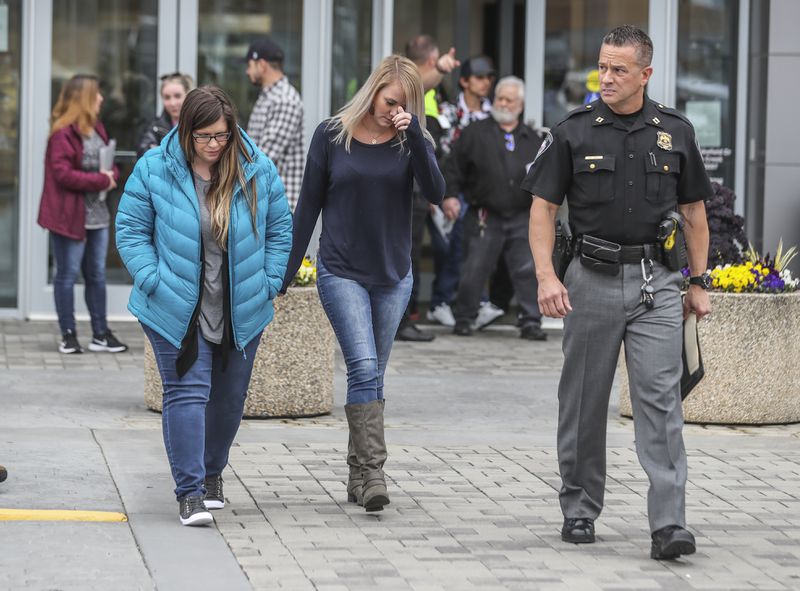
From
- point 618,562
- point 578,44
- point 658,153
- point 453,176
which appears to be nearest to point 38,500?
point 618,562

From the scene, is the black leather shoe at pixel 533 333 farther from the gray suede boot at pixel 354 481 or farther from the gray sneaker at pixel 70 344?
the gray suede boot at pixel 354 481

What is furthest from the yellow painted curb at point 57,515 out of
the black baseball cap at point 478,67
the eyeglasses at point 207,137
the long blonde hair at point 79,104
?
the black baseball cap at point 478,67

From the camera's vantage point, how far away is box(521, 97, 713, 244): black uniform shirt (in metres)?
5.73

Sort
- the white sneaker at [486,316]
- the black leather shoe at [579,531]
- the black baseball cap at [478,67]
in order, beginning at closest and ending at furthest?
the black leather shoe at [579,531], the black baseball cap at [478,67], the white sneaker at [486,316]

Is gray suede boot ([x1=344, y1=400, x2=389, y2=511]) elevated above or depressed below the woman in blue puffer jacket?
below

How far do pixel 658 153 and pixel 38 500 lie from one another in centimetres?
278

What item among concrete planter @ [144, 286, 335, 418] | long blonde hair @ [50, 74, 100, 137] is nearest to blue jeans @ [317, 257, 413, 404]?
concrete planter @ [144, 286, 335, 418]

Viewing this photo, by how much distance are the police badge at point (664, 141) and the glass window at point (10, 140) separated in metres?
8.10

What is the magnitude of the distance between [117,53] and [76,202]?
242 cm

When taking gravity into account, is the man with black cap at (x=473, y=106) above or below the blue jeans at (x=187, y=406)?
above

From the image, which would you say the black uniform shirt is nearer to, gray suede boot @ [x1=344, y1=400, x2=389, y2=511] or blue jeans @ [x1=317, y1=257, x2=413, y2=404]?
blue jeans @ [x1=317, y1=257, x2=413, y2=404]

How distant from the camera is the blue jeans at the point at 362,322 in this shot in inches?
251

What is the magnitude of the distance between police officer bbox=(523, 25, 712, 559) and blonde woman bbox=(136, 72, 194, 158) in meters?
4.89

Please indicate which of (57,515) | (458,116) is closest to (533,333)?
(458,116)
